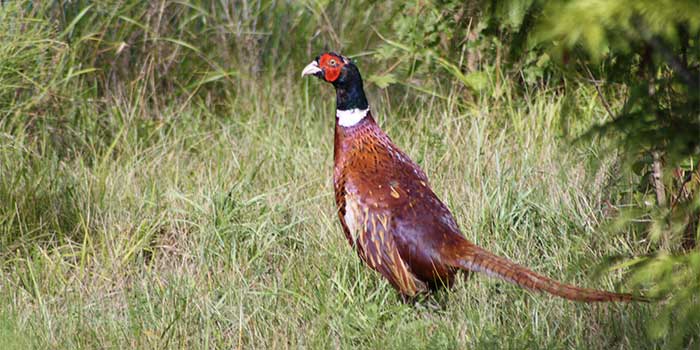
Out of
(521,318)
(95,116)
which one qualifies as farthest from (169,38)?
(521,318)

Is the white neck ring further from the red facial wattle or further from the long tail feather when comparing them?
the long tail feather

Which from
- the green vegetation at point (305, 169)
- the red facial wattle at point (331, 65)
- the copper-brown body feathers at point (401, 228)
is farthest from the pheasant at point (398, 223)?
the red facial wattle at point (331, 65)

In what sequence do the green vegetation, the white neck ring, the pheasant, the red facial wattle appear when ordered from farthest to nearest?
the red facial wattle, the white neck ring, the pheasant, the green vegetation

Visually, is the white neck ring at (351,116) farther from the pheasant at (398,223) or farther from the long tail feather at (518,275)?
the long tail feather at (518,275)

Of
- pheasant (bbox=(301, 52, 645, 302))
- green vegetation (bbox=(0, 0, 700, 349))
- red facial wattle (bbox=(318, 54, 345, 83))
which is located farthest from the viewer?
red facial wattle (bbox=(318, 54, 345, 83))

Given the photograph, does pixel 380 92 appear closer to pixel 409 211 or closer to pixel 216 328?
pixel 409 211

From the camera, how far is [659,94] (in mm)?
2727

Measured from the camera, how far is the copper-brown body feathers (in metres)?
3.86

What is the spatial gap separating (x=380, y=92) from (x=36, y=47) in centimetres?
195

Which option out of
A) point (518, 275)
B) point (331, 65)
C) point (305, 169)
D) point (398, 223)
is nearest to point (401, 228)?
point (398, 223)

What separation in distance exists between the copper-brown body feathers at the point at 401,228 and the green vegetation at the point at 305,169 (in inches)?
4.7

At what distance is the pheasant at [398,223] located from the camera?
3.85 metres

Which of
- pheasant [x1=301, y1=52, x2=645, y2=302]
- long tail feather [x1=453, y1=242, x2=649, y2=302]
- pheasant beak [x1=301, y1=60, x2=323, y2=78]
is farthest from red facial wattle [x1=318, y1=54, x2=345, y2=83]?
long tail feather [x1=453, y1=242, x2=649, y2=302]

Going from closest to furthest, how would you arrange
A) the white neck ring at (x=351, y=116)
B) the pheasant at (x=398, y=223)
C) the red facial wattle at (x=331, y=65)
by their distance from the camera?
the pheasant at (x=398, y=223)
the white neck ring at (x=351, y=116)
the red facial wattle at (x=331, y=65)
